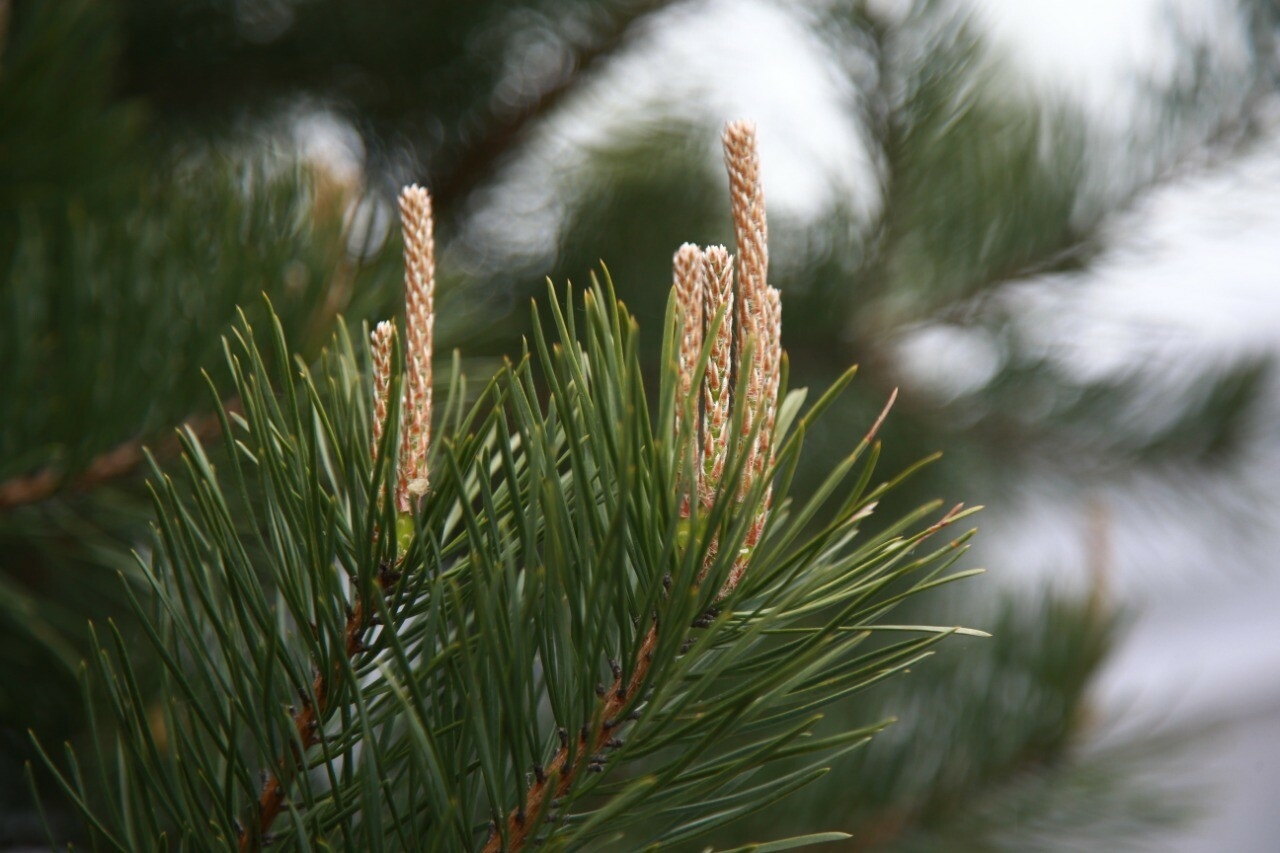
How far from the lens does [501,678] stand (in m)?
0.11

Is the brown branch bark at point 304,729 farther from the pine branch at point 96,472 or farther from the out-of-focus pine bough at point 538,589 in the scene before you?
the pine branch at point 96,472

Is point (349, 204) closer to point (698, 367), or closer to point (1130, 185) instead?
point (698, 367)

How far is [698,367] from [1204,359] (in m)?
0.53

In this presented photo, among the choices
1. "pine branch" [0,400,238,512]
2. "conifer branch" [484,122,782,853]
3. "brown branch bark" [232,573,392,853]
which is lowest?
"pine branch" [0,400,238,512]

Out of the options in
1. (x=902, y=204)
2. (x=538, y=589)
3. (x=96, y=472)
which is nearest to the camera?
(x=538, y=589)

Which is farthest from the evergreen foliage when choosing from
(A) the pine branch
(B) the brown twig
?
(A) the pine branch

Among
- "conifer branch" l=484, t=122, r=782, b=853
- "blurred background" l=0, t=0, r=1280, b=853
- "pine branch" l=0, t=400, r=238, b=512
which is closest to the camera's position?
"conifer branch" l=484, t=122, r=782, b=853

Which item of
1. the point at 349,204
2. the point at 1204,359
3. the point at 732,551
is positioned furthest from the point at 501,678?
the point at 1204,359

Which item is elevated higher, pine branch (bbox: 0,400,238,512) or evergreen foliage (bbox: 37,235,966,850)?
evergreen foliage (bbox: 37,235,966,850)

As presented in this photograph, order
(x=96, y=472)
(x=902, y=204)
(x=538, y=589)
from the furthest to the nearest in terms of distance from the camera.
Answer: (x=902, y=204) → (x=96, y=472) → (x=538, y=589)

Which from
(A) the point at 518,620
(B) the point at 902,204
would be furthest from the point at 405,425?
(B) the point at 902,204

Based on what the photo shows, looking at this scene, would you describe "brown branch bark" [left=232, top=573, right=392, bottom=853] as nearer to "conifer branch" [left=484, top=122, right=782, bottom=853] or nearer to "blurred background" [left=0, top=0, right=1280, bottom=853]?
"conifer branch" [left=484, top=122, right=782, bottom=853]

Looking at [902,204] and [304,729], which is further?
[902,204]

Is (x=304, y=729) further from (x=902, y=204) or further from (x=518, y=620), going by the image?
(x=902, y=204)
